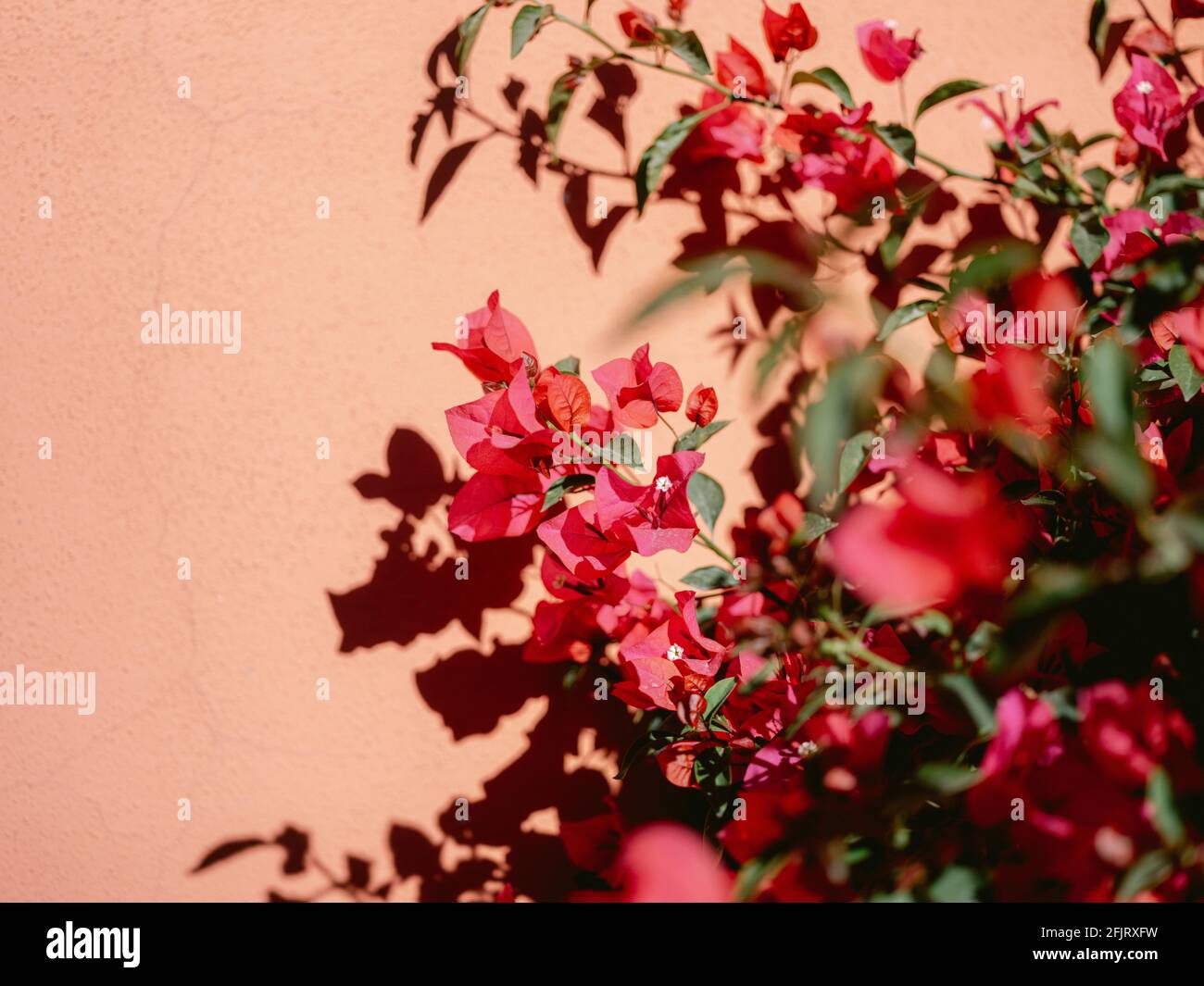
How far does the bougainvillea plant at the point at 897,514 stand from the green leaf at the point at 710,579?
3 cm

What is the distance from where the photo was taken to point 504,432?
68cm

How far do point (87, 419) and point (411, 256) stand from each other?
399mm

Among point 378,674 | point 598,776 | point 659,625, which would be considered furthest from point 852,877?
point 378,674

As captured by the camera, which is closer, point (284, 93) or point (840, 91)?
point (840, 91)

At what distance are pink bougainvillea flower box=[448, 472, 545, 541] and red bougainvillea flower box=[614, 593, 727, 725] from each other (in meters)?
0.15

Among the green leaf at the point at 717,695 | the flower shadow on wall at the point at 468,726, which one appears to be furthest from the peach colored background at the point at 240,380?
the green leaf at the point at 717,695

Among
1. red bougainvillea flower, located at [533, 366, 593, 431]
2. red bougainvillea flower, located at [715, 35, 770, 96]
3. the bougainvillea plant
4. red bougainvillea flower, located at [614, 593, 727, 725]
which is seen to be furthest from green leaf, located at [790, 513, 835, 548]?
red bougainvillea flower, located at [715, 35, 770, 96]

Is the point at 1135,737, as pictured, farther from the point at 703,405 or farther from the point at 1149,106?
the point at 1149,106

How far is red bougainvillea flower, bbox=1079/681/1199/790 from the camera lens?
1.44 ft

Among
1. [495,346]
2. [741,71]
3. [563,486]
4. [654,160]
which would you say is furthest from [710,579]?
[741,71]
